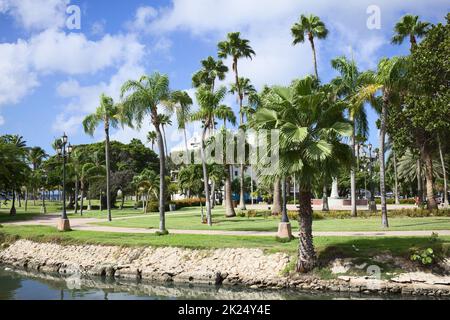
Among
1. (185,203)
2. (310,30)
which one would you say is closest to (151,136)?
(185,203)

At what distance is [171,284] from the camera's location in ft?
60.8

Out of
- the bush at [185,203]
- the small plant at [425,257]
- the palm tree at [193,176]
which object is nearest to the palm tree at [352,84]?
the small plant at [425,257]

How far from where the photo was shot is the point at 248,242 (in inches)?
810

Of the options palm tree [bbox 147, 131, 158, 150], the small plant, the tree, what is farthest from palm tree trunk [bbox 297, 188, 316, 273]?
palm tree [bbox 147, 131, 158, 150]

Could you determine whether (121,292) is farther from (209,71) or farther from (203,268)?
(209,71)

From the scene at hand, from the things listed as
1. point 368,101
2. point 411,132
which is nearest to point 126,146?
point 411,132

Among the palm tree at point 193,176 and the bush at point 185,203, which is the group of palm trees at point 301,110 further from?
the bush at point 185,203

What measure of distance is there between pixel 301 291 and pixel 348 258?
2.34 m

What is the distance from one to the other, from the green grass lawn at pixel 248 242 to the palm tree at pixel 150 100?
261 centimetres

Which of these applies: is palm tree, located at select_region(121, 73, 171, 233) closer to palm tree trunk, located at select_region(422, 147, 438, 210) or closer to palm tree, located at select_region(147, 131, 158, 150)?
Answer: palm tree trunk, located at select_region(422, 147, 438, 210)

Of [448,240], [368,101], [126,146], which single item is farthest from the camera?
[126,146]

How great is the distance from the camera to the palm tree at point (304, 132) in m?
15.7
